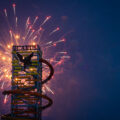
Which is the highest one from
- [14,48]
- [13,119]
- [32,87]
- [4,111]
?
[14,48]

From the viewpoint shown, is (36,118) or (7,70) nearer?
(36,118)

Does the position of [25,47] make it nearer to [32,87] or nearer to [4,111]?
[32,87]

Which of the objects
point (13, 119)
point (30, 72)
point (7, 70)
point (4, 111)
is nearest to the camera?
point (13, 119)

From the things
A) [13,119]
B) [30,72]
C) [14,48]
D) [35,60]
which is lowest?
[13,119]

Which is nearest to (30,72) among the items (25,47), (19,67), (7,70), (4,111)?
(19,67)

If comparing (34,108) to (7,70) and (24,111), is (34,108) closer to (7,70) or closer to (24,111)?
(24,111)

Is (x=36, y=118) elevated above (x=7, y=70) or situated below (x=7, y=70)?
below

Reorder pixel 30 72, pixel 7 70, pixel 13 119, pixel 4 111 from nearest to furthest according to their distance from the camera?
pixel 13 119 → pixel 30 72 → pixel 7 70 → pixel 4 111

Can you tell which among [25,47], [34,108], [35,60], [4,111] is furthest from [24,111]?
[4,111]

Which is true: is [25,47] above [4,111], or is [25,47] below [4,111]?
above
